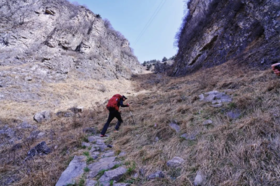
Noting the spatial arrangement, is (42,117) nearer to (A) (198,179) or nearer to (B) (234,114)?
(A) (198,179)

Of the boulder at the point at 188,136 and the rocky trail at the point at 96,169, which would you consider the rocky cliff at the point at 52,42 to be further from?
the boulder at the point at 188,136

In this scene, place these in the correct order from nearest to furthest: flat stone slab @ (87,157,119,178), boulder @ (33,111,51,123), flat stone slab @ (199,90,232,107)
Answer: flat stone slab @ (87,157,119,178) < flat stone slab @ (199,90,232,107) < boulder @ (33,111,51,123)

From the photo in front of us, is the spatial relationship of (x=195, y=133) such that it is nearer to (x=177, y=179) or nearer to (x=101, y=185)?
(x=177, y=179)

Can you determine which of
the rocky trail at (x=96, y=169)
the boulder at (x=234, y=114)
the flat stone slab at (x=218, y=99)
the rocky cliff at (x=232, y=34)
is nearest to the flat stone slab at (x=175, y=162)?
the rocky trail at (x=96, y=169)

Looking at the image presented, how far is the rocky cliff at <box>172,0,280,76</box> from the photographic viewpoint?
7.06 m

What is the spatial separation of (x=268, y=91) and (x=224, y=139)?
2.37 metres

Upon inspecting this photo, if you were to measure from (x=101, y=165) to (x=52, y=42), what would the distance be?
17651 millimetres

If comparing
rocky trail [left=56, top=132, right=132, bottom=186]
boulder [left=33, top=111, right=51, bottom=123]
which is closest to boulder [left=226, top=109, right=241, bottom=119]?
rocky trail [left=56, top=132, right=132, bottom=186]

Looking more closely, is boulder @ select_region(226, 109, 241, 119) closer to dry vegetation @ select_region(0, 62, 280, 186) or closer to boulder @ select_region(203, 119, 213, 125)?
dry vegetation @ select_region(0, 62, 280, 186)

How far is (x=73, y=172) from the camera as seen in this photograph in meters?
2.51

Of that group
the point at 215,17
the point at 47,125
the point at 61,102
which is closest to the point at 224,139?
the point at 47,125

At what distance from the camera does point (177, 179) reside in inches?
75.7

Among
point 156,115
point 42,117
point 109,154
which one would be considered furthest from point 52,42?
point 109,154

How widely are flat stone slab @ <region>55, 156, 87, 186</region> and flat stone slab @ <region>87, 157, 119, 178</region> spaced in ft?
0.58
